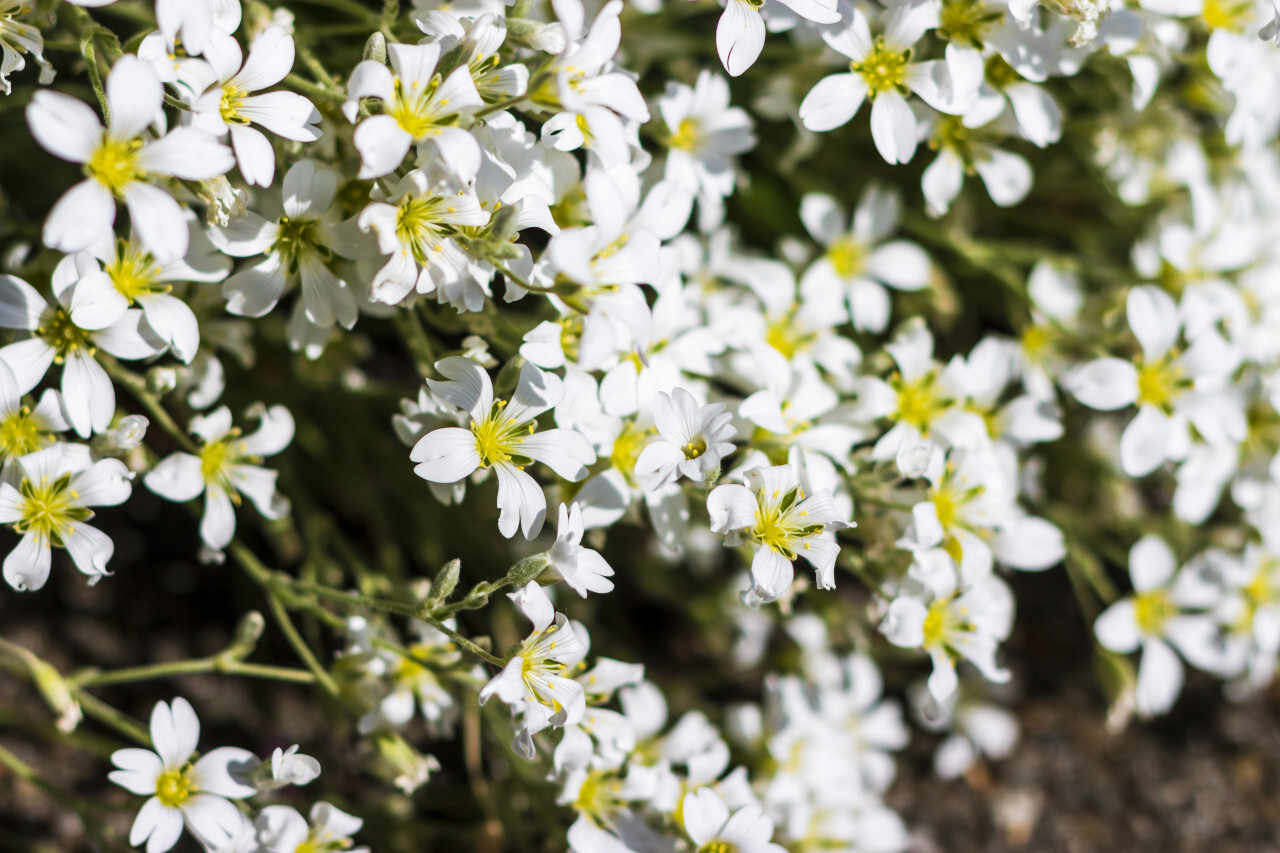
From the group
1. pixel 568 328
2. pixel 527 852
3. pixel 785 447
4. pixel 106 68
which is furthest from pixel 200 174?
pixel 527 852

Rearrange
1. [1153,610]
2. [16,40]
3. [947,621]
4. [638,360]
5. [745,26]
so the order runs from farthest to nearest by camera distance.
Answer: [1153,610] < [947,621] < [638,360] < [745,26] < [16,40]

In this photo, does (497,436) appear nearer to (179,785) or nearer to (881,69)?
(179,785)

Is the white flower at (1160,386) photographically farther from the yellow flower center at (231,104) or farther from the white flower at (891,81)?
the yellow flower center at (231,104)

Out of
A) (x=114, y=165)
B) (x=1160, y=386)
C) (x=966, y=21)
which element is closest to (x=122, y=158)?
(x=114, y=165)

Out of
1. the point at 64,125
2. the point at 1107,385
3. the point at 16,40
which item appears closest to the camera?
the point at 64,125

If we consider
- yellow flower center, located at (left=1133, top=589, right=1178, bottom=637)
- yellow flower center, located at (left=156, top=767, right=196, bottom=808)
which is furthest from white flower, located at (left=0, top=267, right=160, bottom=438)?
yellow flower center, located at (left=1133, top=589, right=1178, bottom=637)

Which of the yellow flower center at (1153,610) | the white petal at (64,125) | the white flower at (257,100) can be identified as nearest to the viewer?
the white petal at (64,125)

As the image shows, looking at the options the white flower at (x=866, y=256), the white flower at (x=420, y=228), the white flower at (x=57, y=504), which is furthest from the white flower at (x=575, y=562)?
the white flower at (x=866, y=256)
